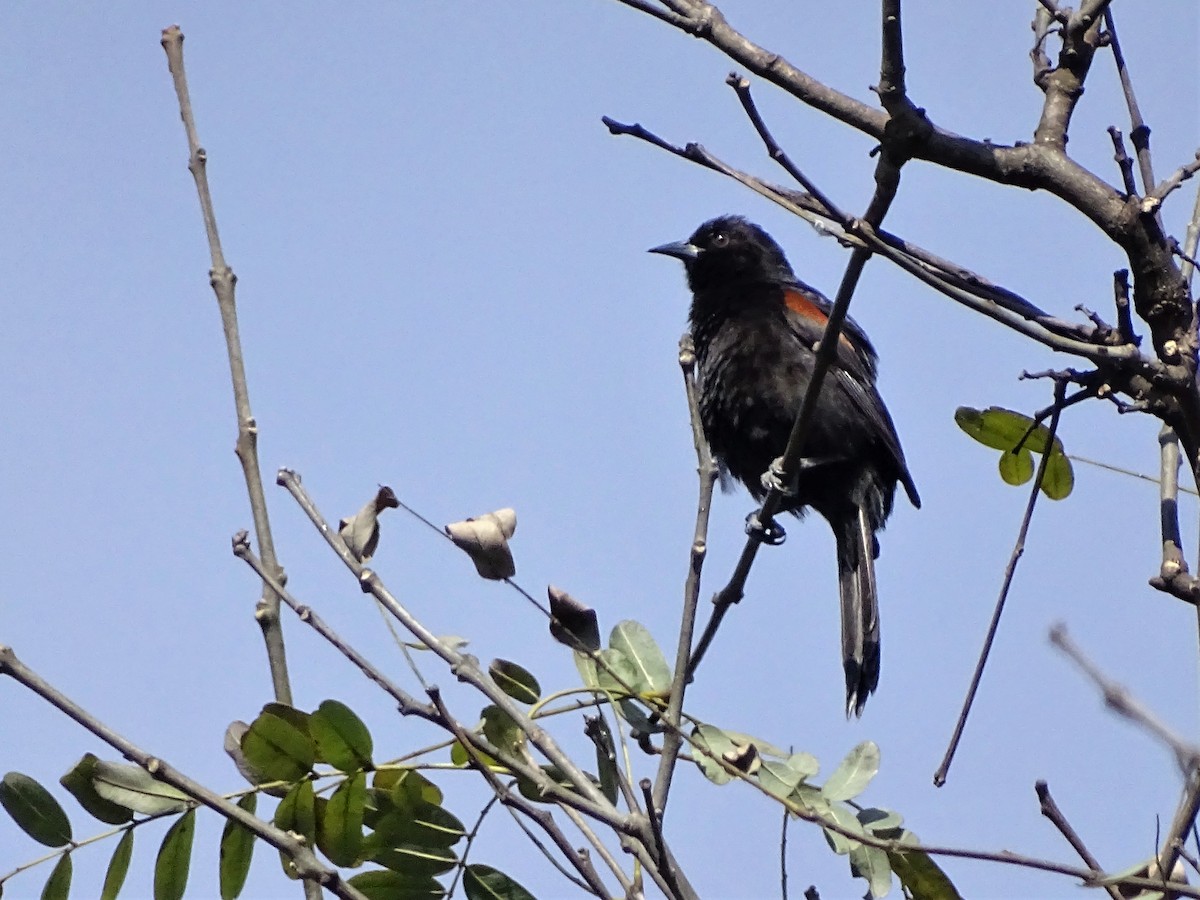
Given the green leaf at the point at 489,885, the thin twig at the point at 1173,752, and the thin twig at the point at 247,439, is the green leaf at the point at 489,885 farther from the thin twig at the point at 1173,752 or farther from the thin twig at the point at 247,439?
the thin twig at the point at 1173,752

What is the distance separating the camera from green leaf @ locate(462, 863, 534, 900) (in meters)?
2.32

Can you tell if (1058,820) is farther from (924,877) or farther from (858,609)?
(858,609)

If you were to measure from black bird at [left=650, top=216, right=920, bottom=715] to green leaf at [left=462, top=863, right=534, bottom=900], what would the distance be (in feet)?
11.4

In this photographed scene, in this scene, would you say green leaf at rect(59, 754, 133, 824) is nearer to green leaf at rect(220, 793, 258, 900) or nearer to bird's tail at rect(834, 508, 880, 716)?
green leaf at rect(220, 793, 258, 900)

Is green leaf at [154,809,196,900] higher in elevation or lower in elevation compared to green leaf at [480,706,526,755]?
lower

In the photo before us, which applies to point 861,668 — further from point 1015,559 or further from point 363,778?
point 363,778

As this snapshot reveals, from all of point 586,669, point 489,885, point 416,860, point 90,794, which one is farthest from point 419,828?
point 90,794

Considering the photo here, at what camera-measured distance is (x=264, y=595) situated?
2289mm

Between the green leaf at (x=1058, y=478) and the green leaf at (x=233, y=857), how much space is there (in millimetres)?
1723

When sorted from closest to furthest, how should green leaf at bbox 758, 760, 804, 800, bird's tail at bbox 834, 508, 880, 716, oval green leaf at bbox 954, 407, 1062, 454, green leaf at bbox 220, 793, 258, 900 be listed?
green leaf at bbox 220, 793, 258, 900
green leaf at bbox 758, 760, 804, 800
oval green leaf at bbox 954, 407, 1062, 454
bird's tail at bbox 834, 508, 880, 716

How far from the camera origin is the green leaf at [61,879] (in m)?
2.21

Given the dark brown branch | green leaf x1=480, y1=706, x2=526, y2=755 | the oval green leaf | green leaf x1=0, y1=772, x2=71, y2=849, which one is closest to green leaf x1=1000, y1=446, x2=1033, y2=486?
the oval green leaf

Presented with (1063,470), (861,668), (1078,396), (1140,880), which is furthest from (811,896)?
(861,668)

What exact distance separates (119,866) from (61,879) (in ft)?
0.31
